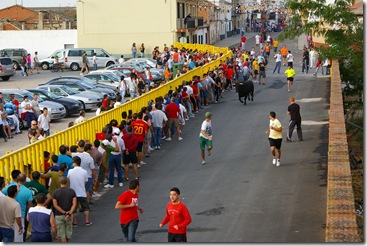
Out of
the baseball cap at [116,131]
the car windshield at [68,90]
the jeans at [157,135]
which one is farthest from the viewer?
the car windshield at [68,90]

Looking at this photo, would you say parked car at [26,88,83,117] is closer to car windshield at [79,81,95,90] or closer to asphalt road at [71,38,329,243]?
car windshield at [79,81,95,90]

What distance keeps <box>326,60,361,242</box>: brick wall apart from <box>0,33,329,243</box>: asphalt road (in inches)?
60.8

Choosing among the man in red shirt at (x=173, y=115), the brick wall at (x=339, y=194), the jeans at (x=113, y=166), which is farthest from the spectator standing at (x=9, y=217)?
the man in red shirt at (x=173, y=115)

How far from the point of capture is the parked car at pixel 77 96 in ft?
107

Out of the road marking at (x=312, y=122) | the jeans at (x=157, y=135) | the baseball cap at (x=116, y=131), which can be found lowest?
the road marking at (x=312, y=122)

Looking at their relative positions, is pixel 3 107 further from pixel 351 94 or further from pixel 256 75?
pixel 256 75

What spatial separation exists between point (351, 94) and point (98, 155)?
13390 millimetres

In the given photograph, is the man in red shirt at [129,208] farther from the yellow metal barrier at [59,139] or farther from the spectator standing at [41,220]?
the yellow metal barrier at [59,139]

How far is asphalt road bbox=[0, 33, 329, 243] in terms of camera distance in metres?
14.7

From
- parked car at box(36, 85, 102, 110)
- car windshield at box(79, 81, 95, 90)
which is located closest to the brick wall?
parked car at box(36, 85, 102, 110)

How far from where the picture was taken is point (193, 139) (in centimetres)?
2581

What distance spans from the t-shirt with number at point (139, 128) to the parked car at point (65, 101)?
32.6 ft

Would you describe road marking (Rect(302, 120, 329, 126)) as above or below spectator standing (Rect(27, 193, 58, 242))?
below

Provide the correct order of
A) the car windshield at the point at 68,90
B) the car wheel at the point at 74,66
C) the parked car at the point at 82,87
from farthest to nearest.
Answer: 1. the car wheel at the point at 74,66
2. the parked car at the point at 82,87
3. the car windshield at the point at 68,90
